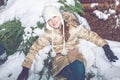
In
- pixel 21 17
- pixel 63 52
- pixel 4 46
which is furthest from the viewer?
pixel 21 17

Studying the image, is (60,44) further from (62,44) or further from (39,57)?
(39,57)

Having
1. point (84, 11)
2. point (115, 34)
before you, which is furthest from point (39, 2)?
point (115, 34)

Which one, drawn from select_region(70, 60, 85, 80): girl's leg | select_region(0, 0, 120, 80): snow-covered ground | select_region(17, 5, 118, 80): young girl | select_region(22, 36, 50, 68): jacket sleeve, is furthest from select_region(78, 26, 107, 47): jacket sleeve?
select_region(22, 36, 50, 68): jacket sleeve

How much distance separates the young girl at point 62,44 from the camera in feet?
19.5

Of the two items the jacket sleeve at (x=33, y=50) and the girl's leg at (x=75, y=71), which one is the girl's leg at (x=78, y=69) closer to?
the girl's leg at (x=75, y=71)

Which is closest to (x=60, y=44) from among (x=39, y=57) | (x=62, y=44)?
(x=62, y=44)

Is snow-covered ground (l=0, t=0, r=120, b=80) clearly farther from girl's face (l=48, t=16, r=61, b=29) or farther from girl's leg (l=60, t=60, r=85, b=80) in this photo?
girl's face (l=48, t=16, r=61, b=29)

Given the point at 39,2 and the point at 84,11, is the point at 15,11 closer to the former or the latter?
the point at 39,2

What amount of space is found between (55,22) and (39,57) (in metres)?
1.00

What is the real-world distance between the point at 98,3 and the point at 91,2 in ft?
0.61

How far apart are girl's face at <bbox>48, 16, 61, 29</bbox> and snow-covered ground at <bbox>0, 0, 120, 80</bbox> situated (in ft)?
2.65

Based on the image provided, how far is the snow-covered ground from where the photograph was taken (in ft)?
20.8

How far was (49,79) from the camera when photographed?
6359 millimetres

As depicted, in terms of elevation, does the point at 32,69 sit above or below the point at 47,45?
below
